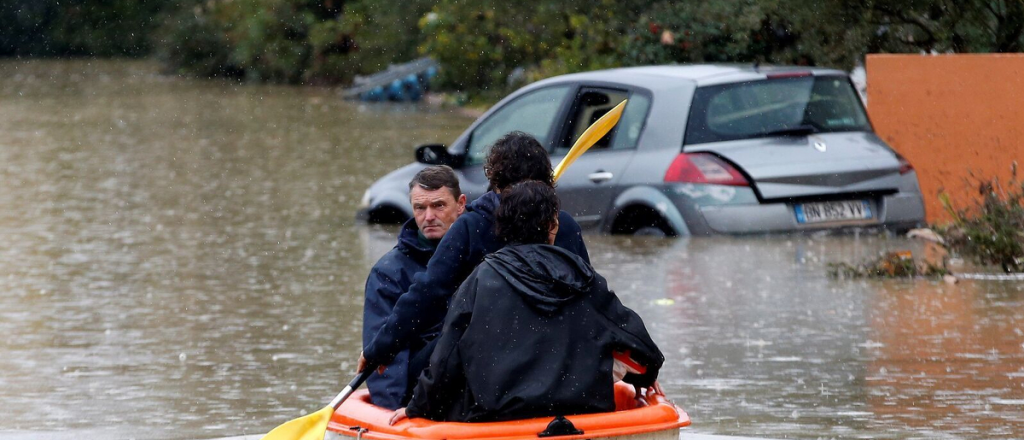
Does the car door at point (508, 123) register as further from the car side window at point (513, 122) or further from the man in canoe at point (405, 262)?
the man in canoe at point (405, 262)

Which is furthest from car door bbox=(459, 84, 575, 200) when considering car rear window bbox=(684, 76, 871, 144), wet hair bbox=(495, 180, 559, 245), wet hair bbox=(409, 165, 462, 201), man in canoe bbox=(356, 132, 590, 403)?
→ wet hair bbox=(495, 180, 559, 245)

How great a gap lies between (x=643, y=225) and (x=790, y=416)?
533cm

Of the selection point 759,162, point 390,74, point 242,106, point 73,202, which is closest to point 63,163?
point 73,202

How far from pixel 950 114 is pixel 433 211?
758 centimetres

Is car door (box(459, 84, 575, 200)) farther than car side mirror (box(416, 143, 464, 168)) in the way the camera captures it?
Yes

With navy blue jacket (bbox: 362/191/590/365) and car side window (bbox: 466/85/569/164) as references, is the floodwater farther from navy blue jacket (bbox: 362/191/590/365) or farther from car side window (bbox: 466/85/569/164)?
navy blue jacket (bbox: 362/191/590/365)

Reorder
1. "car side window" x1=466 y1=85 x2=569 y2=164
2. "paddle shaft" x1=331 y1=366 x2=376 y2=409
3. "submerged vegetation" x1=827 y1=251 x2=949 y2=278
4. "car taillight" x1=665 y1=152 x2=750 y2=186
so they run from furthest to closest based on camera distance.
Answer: "car side window" x1=466 y1=85 x2=569 y2=164
"car taillight" x1=665 y1=152 x2=750 y2=186
"submerged vegetation" x1=827 y1=251 x2=949 y2=278
"paddle shaft" x1=331 y1=366 x2=376 y2=409

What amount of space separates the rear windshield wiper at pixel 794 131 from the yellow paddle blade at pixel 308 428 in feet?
21.6

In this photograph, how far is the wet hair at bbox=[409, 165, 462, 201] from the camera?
5.28 meters

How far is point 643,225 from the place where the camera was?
1173 cm

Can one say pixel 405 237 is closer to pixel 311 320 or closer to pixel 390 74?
pixel 311 320

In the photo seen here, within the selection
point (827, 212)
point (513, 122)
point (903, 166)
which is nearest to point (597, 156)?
point (513, 122)

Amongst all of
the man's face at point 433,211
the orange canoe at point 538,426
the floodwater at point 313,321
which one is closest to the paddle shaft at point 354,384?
the orange canoe at point 538,426

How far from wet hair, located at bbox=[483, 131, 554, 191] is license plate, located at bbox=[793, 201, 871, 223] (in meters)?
6.24
